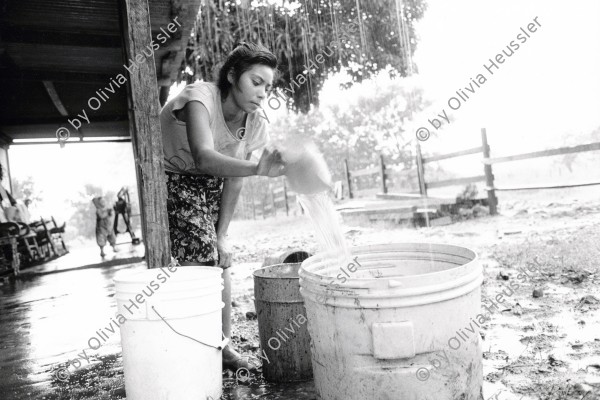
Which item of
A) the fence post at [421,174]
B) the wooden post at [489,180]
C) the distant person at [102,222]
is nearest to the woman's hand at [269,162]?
the wooden post at [489,180]

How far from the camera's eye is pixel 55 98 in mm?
7586

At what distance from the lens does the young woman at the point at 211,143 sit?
7.43 ft

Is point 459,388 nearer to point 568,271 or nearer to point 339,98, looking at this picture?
point 568,271

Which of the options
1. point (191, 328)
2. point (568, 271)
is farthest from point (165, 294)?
point (568, 271)

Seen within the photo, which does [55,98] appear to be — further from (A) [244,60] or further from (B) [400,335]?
(B) [400,335]

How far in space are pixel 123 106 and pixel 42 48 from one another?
344cm

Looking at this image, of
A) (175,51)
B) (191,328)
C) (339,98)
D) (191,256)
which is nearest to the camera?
(191,328)

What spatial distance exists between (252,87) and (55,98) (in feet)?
21.9

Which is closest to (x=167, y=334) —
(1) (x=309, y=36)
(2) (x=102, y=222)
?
(1) (x=309, y=36)

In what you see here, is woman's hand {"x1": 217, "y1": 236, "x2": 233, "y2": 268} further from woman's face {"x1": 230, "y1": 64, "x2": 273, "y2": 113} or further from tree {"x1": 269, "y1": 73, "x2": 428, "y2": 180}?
tree {"x1": 269, "y1": 73, "x2": 428, "y2": 180}

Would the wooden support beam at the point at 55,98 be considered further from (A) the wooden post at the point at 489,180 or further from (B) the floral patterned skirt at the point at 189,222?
(A) the wooden post at the point at 489,180

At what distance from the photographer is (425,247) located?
7.07 feet

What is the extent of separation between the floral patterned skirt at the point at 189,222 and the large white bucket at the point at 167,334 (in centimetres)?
58

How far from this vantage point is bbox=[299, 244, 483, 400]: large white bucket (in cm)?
160
